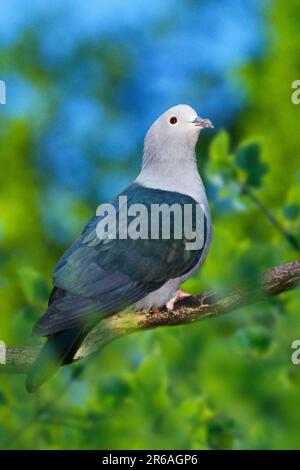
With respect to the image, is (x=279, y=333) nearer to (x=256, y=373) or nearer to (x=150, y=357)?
(x=150, y=357)

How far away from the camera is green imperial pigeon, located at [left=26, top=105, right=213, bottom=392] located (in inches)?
90.6

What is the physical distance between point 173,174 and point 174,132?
0.47 ft

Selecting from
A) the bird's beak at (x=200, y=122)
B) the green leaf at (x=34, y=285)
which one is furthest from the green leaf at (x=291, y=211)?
the green leaf at (x=34, y=285)

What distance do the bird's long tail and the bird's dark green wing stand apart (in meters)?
0.03

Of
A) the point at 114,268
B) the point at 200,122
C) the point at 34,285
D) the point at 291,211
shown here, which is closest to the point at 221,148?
the point at 200,122

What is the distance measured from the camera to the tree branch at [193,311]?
2.38 meters

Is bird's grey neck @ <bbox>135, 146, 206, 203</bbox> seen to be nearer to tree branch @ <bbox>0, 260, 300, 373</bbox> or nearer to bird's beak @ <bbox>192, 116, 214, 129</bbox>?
bird's beak @ <bbox>192, 116, 214, 129</bbox>

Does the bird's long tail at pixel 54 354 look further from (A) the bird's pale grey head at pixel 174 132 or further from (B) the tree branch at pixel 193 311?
(A) the bird's pale grey head at pixel 174 132

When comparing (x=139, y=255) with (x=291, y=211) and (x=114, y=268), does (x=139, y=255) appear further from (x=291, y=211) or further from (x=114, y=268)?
(x=291, y=211)

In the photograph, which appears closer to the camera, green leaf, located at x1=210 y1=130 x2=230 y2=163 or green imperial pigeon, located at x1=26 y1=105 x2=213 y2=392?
green imperial pigeon, located at x1=26 y1=105 x2=213 y2=392

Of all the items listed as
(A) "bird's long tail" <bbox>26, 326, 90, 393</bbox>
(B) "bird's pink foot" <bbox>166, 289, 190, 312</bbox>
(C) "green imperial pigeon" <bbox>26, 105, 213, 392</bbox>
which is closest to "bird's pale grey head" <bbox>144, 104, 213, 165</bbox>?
(C) "green imperial pigeon" <bbox>26, 105, 213, 392</bbox>

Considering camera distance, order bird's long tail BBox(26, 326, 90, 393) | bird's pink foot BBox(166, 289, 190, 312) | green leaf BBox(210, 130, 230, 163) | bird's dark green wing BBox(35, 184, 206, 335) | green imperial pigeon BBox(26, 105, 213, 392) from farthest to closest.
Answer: green leaf BBox(210, 130, 230, 163) < bird's pink foot BBox(166, 289, 190, 312) < bird's dark green wing BBox(35, 184, 206, 335) < green imperial pigeon BBox(26, 105, 213, 392) < bird's long tail BBox(26, 326, 90, 393)

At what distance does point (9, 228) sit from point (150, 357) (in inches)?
133

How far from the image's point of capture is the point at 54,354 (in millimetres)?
2230
